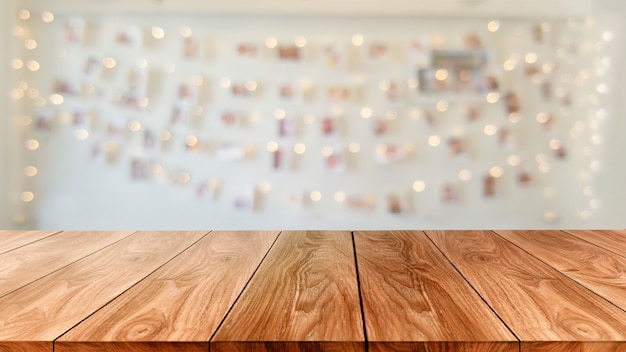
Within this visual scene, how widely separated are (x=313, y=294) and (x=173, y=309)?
19 centimetres

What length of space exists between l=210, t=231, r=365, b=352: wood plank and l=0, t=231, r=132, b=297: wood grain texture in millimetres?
361

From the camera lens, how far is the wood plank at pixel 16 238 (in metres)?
1.02

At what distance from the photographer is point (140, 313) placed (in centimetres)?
60

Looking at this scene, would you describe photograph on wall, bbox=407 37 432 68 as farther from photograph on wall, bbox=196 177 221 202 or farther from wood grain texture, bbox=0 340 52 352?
wood grain texture, bbox=0 340 52 352

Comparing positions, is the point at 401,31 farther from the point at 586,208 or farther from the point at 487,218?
the point at 586,208

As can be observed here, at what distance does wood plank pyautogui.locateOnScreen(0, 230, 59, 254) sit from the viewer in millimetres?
1025

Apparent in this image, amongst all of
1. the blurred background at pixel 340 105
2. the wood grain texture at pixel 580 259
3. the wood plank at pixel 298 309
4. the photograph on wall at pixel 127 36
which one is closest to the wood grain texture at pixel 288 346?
the wood plank at pixel 298 309

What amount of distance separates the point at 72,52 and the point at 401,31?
2.16 metres

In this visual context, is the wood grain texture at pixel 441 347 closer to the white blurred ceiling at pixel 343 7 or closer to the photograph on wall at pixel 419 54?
the photograph on wall at pixel 419 54

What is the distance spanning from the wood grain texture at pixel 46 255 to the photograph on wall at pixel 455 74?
2.39 meters

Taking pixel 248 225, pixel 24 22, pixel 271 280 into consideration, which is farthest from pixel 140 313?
pixel 24 22

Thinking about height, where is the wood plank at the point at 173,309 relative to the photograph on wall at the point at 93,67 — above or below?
below

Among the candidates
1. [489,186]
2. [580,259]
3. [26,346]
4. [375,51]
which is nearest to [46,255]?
[26,346]

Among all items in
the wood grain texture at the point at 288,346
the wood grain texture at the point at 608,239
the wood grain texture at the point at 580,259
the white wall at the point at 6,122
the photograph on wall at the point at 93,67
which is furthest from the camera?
the photograph on wall at the point at 93,67
